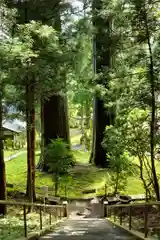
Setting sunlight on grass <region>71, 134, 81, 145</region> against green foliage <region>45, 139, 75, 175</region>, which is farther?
sunlight on grass <region>71, 134, 81, 145</region>

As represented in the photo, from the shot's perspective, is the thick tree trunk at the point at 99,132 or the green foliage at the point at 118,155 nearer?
the green foliage at the point at 118,155

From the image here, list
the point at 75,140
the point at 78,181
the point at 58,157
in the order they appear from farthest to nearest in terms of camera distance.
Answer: the point at 75,140 → the point at 78,181 → the point at 58,157

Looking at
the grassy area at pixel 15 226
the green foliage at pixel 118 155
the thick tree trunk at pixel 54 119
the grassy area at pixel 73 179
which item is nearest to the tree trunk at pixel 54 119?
the thick tree trunk at pixel 54 119

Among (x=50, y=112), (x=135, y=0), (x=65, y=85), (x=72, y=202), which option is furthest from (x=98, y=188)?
(x=135, y=0)

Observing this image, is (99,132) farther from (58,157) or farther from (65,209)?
(65,209)

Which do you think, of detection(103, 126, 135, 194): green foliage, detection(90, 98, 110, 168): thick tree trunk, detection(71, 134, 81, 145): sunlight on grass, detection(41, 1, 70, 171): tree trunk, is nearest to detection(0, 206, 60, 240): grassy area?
detection(103, 126, 135, 194): green foliage

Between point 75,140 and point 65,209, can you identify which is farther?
point 75,140

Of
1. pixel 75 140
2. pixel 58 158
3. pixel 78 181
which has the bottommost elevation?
pixel 78 181

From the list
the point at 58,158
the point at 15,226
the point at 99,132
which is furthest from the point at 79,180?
the point at 15,226

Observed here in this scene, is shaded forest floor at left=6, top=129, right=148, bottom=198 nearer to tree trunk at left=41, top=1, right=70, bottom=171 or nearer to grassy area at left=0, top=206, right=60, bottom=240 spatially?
tree trunk at left=41, top=1, right=70, bottom=171

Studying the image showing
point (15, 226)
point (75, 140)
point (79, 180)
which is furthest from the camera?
point (75, 140)

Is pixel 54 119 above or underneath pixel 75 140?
above

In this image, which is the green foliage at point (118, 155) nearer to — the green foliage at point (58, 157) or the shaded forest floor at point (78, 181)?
the shaded forest floor at point (78, 181)

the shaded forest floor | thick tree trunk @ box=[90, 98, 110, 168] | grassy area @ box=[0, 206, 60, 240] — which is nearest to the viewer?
grassy area @ box=[0, 206, 60, 240]
